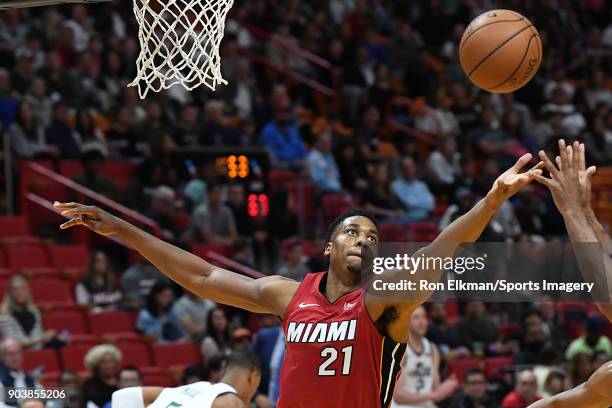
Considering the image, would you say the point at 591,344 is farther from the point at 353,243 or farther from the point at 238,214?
the point at 353,243

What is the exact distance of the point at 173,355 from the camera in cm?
1005

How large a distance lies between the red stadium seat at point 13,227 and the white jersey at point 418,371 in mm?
4200

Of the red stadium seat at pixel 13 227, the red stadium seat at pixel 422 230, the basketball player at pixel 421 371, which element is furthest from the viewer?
the red stadium seat at pixel 422 230

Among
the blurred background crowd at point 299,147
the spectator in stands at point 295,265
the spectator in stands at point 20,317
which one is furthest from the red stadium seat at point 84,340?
the spectator in stands at point 295,265

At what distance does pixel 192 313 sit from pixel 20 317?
5.14 ft

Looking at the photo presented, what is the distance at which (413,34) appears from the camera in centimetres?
1691

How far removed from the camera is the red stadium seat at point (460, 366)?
9.97 metres

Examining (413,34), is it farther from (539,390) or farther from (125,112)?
(539,390)

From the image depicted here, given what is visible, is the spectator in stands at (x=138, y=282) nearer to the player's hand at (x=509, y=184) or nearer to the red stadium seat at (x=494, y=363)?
the red stadium seat at (x=494, y=363)

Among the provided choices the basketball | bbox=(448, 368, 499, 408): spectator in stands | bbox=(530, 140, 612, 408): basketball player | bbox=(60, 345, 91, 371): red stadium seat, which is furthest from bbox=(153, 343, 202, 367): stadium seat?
bbox=(530, 140, 612, 408): basketball player

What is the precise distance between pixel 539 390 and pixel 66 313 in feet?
13.1

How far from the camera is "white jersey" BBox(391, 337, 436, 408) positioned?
880 centimetres

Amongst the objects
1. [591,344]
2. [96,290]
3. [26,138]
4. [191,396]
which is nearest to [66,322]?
[96,290]

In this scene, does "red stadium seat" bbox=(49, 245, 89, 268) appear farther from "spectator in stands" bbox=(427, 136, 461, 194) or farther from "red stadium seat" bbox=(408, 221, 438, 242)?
"spectator in stands" bbox=(427, 136, 461, 194)
